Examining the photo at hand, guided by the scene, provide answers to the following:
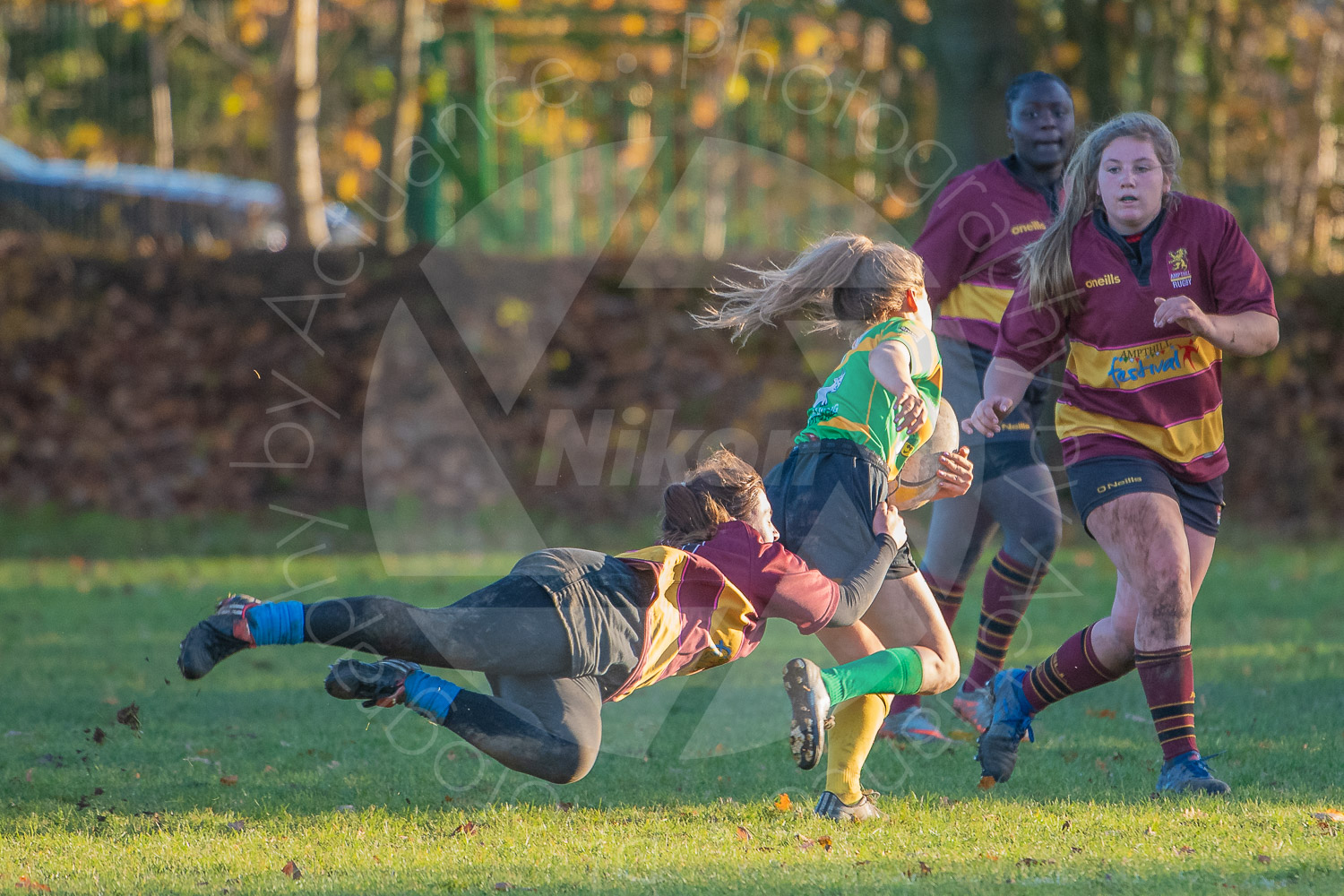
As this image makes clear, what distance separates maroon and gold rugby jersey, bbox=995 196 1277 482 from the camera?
4234mm

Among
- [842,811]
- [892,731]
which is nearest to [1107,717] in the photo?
[892,731]

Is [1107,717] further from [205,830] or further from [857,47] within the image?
[857,47]

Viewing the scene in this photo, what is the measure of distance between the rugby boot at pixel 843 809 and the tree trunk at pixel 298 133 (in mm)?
10377

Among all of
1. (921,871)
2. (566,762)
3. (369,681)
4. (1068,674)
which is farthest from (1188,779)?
(369,681)

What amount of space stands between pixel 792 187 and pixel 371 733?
30.2 ft

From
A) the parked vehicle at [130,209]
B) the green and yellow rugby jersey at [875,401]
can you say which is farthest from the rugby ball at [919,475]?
the parked vehicle at [130,209]

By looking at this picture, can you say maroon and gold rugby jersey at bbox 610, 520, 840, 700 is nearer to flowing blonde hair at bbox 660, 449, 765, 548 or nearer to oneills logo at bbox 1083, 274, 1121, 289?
flowing blonde hair at bbox 660, 449, 765, 548

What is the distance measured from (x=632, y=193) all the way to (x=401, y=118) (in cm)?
232

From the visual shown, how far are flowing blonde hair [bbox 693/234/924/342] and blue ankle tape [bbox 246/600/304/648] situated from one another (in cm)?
153

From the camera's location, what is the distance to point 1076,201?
14.6 feet

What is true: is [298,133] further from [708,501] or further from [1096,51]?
[708,501]

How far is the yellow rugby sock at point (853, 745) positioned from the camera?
4078 millimetres

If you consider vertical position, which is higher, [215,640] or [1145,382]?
[1145,382]

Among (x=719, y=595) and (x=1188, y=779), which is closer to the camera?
(x=719, y=595)
